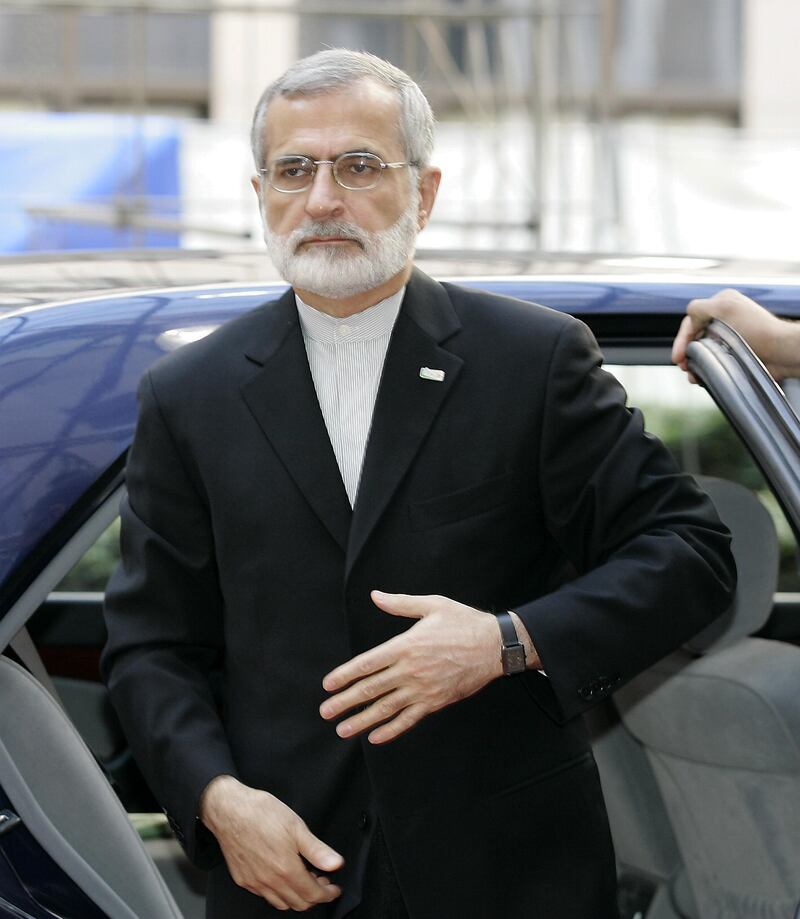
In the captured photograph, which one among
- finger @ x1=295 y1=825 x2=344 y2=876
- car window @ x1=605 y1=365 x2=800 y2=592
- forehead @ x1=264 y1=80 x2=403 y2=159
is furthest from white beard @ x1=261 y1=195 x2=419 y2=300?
car window @ x1=605 y1=365 x2=800 y2=592

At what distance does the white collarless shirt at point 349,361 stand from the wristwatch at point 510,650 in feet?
1.06

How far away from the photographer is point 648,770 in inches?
111

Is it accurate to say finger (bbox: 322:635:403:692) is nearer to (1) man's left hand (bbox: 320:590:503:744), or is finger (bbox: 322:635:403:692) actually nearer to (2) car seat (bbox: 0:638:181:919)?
(1) man's left hand (bbox: 320:590:503:744)

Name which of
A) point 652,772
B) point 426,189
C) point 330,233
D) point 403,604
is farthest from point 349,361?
point 652,772

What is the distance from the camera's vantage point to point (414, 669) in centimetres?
167

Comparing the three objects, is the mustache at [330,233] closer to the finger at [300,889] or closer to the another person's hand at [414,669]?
the another person's hand at [414,669]

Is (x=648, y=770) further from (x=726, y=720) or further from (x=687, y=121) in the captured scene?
(x=687, y=121)

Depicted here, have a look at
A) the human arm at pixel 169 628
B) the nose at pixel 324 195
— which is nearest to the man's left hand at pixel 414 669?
the human arm at pixel 169 628

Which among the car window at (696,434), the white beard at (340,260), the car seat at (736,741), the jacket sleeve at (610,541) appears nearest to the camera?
the jacket sleeve at (610,541)

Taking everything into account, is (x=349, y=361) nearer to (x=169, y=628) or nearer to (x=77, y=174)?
(x=169, y=628)

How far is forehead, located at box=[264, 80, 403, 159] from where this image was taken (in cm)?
189

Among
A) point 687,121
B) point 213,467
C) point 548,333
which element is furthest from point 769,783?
point 687,121

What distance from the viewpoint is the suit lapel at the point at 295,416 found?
183cm

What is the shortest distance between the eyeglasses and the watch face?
627 millimetres
